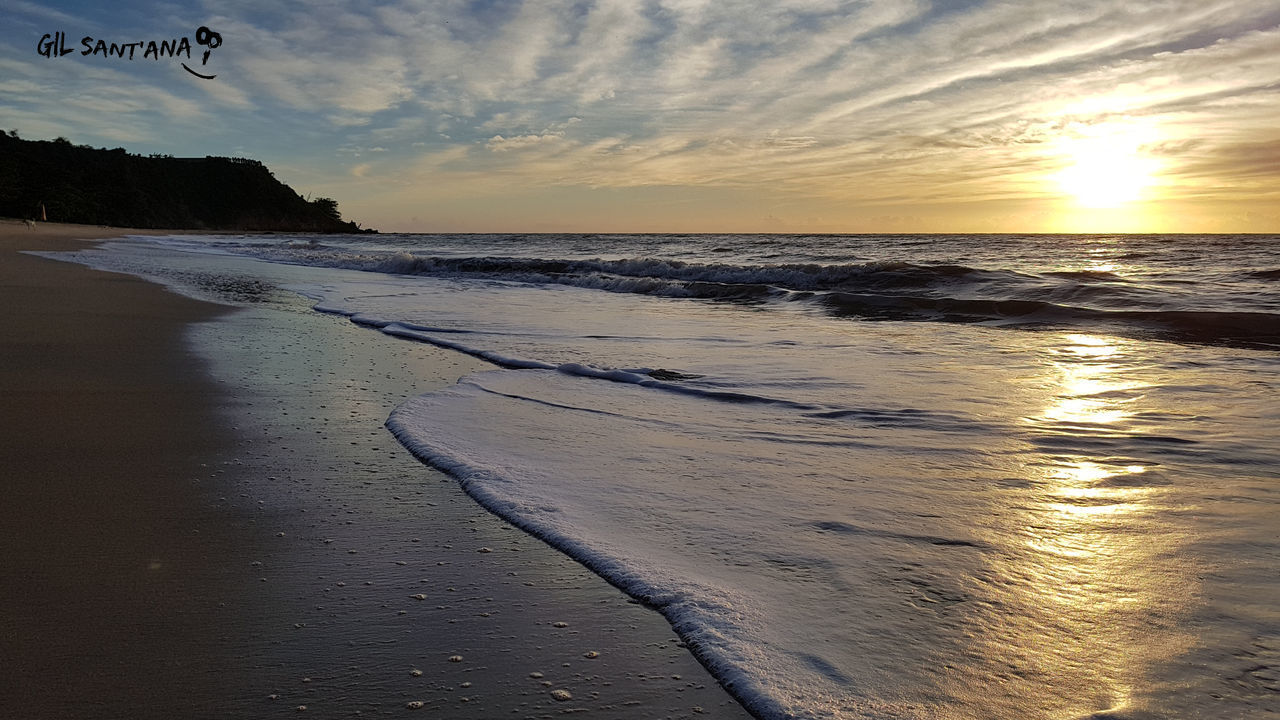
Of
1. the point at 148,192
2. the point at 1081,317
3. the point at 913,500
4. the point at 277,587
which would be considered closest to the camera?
the point at 277,587

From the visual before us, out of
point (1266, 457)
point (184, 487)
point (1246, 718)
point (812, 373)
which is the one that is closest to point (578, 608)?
point (1246, 718)

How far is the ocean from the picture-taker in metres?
1.82

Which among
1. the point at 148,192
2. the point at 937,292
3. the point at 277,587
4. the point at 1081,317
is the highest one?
the point at 148,192

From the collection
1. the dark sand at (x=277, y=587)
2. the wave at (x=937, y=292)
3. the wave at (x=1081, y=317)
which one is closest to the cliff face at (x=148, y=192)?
the wave at (x=937, y=292)

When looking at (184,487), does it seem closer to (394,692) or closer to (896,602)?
(394,692)

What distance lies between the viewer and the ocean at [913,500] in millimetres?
1820

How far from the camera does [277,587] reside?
7.23ft

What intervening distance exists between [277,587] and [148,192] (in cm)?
12563

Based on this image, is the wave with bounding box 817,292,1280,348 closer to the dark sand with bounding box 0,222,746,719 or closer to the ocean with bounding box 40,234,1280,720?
the ocean with bounding box 40,234,1280,720

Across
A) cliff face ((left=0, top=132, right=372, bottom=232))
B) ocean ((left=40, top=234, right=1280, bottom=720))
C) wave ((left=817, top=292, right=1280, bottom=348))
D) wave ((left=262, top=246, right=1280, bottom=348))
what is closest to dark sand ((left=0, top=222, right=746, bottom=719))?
ocean ((left=40, top=234, right=1280, bottom=720))

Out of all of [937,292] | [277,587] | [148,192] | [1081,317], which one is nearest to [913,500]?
[277,587]

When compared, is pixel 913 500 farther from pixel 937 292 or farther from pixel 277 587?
pixel 937 292

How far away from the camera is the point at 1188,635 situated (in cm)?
196

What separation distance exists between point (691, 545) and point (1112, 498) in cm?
175
